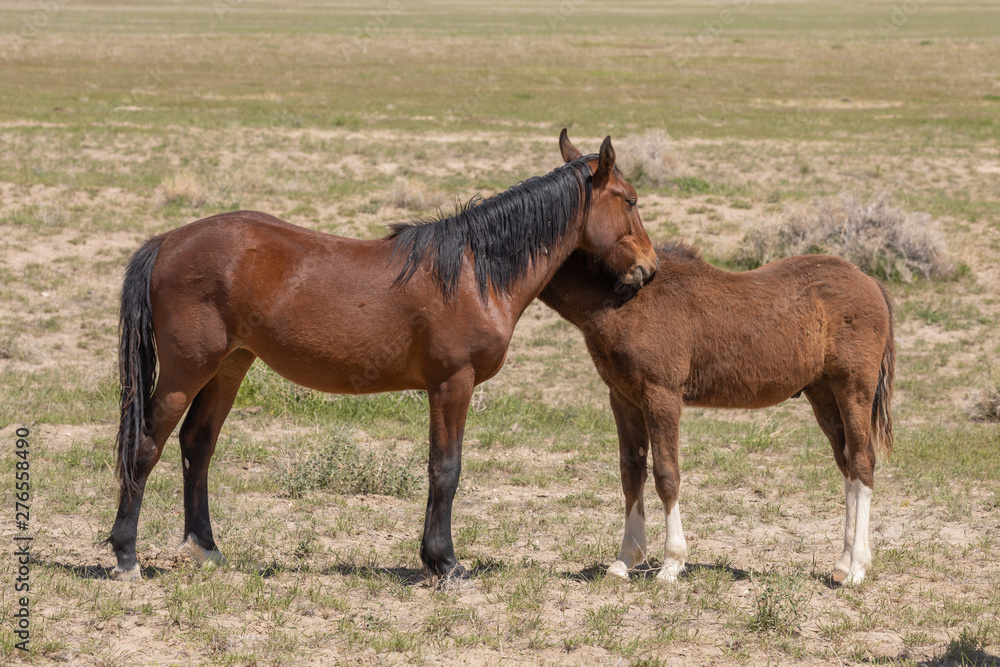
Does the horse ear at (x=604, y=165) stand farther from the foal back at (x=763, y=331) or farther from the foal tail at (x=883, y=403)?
the foal tail at (x=883, y=403)

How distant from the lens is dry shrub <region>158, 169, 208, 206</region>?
1614 centimetres

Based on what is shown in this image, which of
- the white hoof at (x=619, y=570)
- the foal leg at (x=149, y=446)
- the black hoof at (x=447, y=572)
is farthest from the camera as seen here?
the white hoof at (x=619, y=570)

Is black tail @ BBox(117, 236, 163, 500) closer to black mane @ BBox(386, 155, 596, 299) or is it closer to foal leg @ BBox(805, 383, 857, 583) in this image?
black mane @ BBox(386, 155, 596, 299)

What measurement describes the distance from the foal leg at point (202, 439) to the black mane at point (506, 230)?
124 cm

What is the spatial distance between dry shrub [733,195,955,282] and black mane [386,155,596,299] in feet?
29.3

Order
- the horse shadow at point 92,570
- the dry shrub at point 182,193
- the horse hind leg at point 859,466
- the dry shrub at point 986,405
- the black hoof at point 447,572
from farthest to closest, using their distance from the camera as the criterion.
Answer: the dry shrub at point 182,193
the dry shrub at point 986,405
the horse hind leg at point 859,466
the black hoof at point 447,572
the horse shadow at point 92,570

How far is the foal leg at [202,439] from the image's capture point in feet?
19.0

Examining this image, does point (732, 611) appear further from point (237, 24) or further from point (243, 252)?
point (237, 24)

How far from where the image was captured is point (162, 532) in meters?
6.17

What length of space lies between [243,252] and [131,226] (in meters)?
10.2

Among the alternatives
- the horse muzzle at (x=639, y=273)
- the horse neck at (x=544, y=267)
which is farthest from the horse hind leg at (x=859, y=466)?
the horse neck at (x=544, y=267)

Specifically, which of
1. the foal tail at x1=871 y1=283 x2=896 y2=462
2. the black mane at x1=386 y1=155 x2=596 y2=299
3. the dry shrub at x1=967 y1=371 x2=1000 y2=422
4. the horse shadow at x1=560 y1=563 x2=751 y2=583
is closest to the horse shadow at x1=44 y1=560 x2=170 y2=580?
the black mane at x1=386 y1=155 x2=596 y2=299

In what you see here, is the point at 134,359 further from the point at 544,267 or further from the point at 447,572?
the point at 544,267

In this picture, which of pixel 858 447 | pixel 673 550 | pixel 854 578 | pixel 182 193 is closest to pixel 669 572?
pixel 673 550
